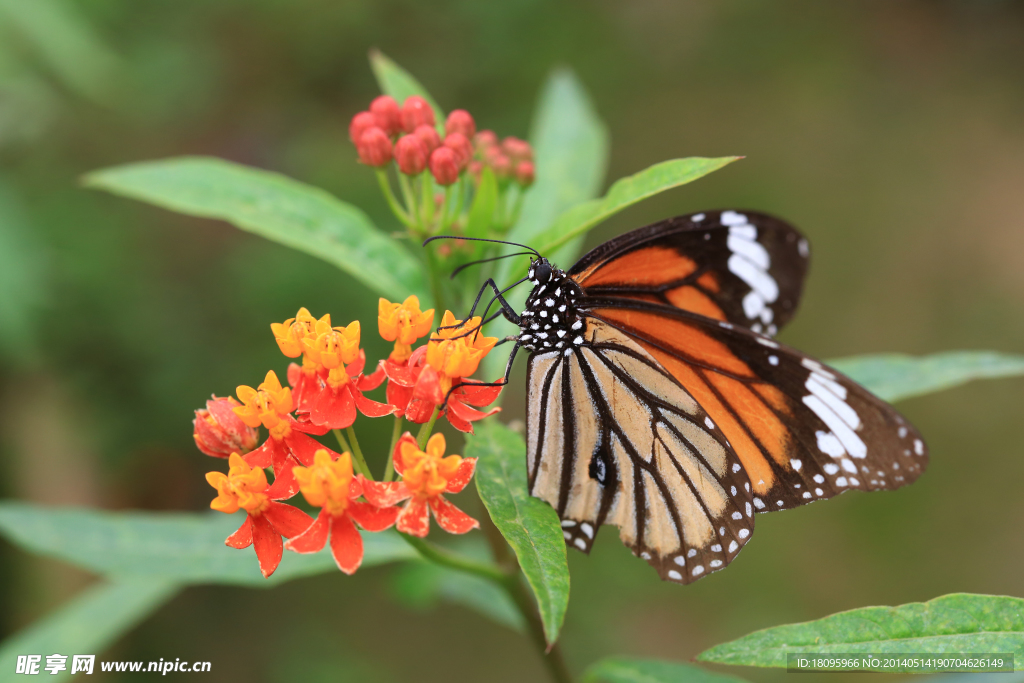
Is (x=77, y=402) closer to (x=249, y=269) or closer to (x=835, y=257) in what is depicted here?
(x=249, y=269)

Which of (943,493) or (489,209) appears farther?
(943,493)

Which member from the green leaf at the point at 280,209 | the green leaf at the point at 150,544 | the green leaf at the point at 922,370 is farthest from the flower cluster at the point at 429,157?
the green leaf at the point at 922,370

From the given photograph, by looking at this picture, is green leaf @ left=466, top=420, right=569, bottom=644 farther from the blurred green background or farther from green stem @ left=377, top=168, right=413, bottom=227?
the blurred green background

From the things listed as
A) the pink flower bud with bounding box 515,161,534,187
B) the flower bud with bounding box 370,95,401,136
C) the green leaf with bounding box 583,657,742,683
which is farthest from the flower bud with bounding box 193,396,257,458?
the green leaf with bounding box 583,657,742,683

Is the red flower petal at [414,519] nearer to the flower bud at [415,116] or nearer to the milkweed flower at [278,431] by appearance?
the milkweed flower at [278,431]

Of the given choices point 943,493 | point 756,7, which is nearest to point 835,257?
point 943,493

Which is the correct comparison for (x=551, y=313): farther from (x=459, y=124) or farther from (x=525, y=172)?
(x=459, y=124)
